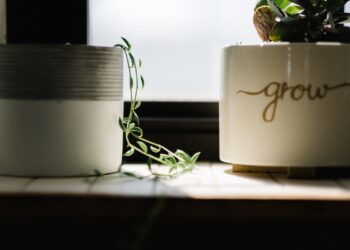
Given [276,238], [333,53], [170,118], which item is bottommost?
[276,238]

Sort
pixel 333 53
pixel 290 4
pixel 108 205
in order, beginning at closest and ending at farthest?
pixel 108 205 < pixel 333 53 < pixel 290 4

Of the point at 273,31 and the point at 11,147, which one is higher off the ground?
the point at 273,31

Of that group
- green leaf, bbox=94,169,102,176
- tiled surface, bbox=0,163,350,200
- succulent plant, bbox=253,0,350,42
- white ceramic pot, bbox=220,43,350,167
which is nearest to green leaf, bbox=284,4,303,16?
succulent plant, bbox=253,0,350,42

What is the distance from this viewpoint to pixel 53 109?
0.82m

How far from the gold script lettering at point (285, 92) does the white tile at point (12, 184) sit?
0.31 m

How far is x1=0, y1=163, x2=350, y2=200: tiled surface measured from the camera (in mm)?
709

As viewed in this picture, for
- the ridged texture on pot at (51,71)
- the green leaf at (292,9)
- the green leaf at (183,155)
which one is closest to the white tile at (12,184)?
the ridged texture on pot at (51,71)

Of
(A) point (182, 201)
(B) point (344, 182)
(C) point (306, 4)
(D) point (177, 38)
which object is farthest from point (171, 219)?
(D) point (177, 38)

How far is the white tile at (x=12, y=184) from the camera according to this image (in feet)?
2.42

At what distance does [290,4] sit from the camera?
3.19 ft

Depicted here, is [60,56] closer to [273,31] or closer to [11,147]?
[11,147]

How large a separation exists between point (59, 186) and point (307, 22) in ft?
1.30

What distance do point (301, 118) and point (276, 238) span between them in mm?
185

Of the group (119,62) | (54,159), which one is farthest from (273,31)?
(54,159)
